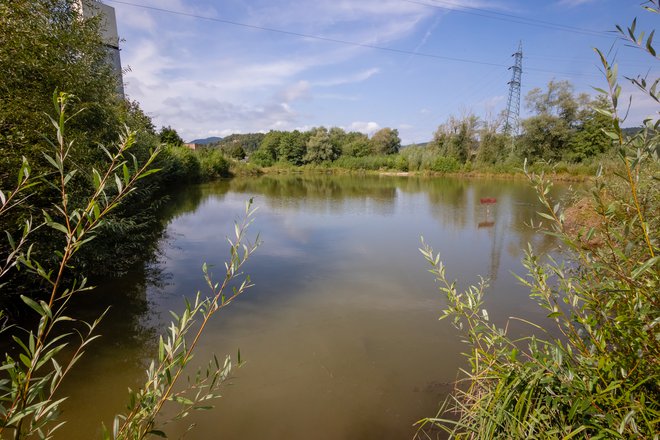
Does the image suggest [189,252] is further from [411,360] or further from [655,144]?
[655,144]

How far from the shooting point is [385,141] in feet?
217

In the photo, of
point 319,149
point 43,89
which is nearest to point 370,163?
point 319,149

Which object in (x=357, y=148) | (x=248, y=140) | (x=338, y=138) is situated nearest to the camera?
(x=357, y=148)

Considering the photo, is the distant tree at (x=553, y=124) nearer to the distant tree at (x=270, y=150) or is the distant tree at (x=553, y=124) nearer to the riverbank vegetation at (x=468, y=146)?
the riverbank vegetation at (x=468, y=146)

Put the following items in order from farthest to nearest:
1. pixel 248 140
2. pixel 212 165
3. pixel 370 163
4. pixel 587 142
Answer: pixel 248 140 < pixel 370 163 < pixel 212 165 < pixel 587 142

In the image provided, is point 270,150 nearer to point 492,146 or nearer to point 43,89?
point 492,146

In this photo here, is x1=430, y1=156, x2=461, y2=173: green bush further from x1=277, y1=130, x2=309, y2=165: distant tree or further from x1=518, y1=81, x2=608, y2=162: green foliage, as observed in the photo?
x1=277, y1=130, x2=309, y2=165: distant tree

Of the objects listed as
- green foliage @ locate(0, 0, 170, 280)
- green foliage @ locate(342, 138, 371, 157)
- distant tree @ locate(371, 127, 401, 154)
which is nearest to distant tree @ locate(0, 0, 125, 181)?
green foliage @ locate(0, 0, 170, 280)

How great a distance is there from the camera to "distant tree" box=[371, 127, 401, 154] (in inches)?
2594

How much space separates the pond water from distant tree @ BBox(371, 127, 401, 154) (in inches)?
2175

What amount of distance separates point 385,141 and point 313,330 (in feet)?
209

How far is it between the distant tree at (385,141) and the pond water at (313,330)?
5525cm

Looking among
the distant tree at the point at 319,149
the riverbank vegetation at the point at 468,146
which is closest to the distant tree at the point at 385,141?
the riverbank vegetation at the point at 468,146

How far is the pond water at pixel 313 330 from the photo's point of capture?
3908mm
